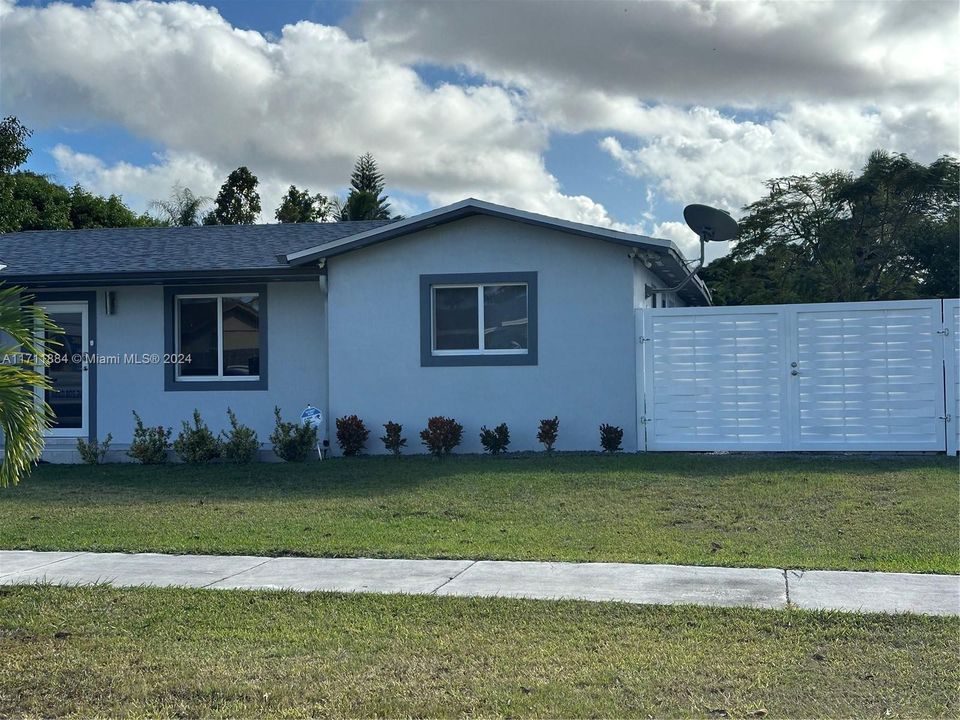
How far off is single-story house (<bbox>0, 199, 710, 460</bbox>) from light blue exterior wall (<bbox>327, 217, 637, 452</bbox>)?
2 cm

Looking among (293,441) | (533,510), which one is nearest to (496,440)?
(293,441)

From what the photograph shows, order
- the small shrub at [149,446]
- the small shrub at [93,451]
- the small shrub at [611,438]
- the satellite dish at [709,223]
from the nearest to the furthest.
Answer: the small shrub at [611,438], the satellite dish at [709,223], the small shrub at [149,446], the small shrub at [93,451]

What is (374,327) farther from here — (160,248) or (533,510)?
(533,510)

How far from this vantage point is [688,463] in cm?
1261

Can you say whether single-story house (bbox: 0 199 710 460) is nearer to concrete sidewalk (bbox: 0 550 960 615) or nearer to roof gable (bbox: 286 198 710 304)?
roof gable (bbox: 286 198 710 304)

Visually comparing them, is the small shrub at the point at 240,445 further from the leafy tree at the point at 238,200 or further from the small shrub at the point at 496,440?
the leafy tree at the point at 238,200

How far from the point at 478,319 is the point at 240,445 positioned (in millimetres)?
3895

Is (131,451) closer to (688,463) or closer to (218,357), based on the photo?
(218,357)

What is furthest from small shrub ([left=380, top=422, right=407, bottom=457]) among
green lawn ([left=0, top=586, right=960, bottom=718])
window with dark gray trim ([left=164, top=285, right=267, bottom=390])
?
green lawn ([left=0, top=586, right=960, bottom=718])

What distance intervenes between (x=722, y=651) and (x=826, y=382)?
28.8 feet

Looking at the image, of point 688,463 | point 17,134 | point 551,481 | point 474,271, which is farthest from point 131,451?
point 17,134

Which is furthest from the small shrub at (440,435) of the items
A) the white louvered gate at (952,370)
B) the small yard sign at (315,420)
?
the white louvered gate at (952,370)

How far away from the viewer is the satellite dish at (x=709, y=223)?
14430mm

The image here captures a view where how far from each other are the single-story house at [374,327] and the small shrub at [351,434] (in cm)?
23
